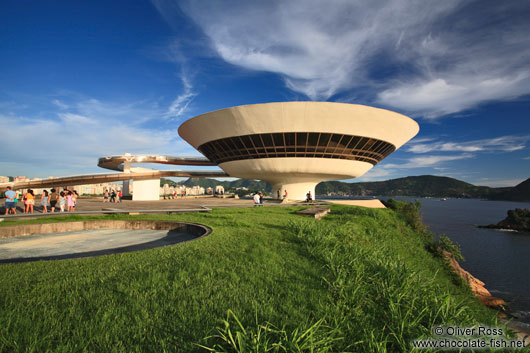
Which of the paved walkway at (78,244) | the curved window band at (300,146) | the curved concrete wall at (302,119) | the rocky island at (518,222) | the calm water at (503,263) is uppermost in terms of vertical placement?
the curved concrete wall at (302,119)

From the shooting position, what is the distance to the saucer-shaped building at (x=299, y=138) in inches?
983

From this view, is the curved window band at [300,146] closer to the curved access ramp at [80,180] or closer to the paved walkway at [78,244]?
the curved access ramp at [80,180]

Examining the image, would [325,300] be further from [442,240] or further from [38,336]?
[442,240]

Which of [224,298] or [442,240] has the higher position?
[224,298]

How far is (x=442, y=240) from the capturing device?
73.3 ft

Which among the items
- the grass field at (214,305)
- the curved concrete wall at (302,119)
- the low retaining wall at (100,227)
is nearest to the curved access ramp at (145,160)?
the curved concrete wall at (302,119)

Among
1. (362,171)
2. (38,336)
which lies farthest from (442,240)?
(38,336)

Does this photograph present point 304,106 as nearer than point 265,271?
No

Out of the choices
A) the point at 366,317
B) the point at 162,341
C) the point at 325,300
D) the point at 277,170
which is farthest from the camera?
the point at 277,170

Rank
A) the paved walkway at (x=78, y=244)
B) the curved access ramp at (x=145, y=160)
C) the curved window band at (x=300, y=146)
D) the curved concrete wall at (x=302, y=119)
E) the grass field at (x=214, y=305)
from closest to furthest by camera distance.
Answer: the grass field at (x=214, y=305) → the paved walkway at (x=78, y=244) → the curved concrete wall at (x=302, y=119) → the curved window band at (x=300, y=146) → the curved access ramp at (x=145, y=160)

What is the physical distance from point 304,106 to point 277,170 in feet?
26.8

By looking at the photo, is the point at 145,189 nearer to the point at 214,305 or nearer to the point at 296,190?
the point at 296,190

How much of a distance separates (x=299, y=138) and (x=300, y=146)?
960 mm

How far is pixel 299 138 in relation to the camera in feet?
86.6
